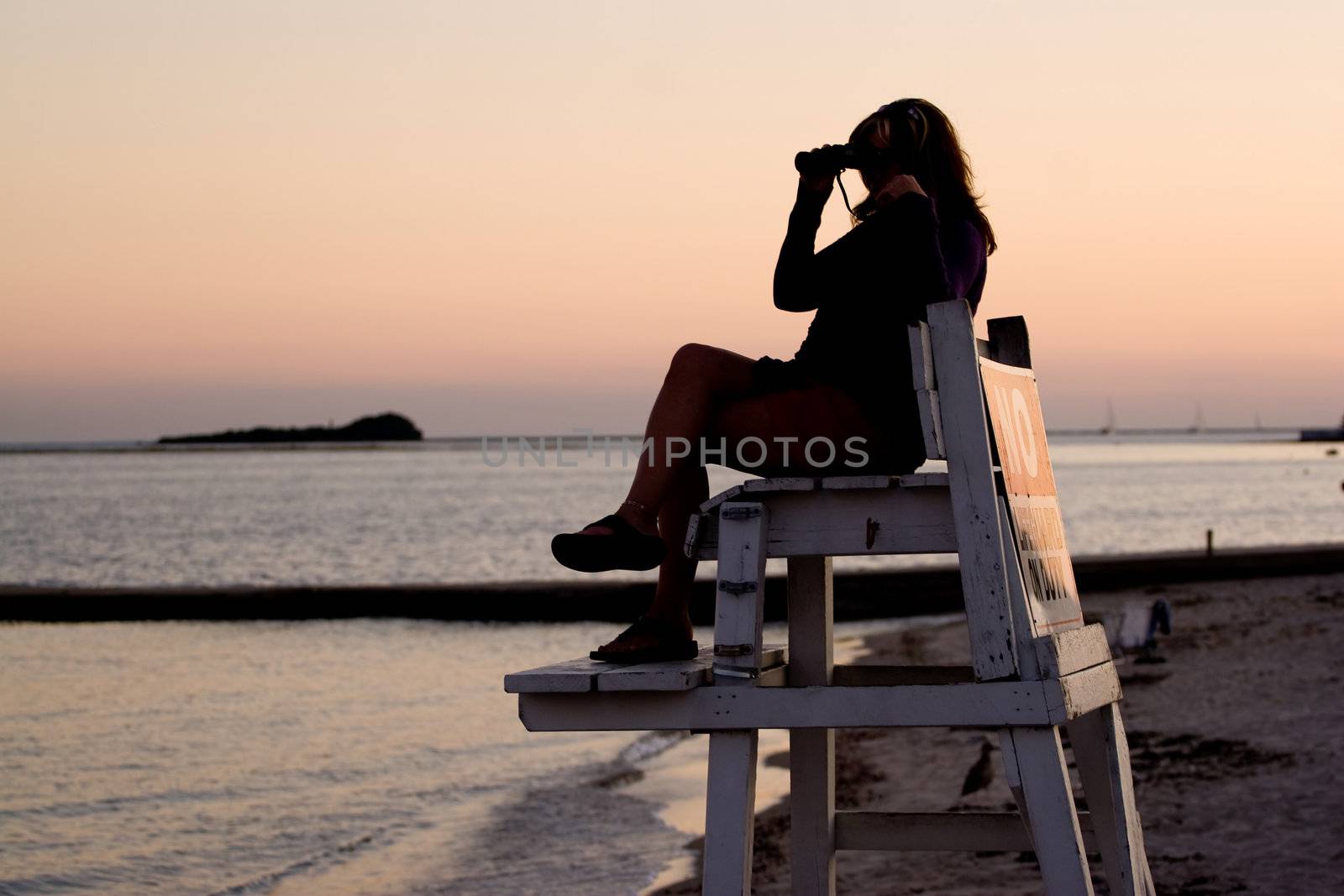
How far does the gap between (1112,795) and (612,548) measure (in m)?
1.56

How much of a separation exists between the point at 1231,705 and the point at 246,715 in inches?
367

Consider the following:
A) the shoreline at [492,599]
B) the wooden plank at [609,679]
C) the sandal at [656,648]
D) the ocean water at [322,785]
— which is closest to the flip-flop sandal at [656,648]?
the sandal at [656,648]

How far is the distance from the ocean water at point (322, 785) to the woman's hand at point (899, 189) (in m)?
5.37

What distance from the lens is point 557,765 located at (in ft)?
39.0

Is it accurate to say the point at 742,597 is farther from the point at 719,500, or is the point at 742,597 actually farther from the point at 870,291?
the point at 870,291

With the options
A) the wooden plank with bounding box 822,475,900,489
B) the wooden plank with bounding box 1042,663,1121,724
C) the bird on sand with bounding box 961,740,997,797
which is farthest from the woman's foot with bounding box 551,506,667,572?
the bird on sand with bounding box 961,740,997,797

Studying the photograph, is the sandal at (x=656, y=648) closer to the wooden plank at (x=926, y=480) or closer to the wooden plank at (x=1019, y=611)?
the wooden plank at (x=926, y=480)

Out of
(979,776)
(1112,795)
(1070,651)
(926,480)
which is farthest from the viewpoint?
(979,776)

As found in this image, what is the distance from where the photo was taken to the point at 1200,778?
28.0 feet

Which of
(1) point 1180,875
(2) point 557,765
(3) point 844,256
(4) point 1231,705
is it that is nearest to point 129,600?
(2) point 557,765

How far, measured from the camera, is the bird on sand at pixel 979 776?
9.52m

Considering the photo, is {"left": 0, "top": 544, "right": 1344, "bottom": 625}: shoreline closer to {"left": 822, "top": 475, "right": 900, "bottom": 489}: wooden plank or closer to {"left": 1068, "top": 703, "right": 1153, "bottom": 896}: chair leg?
{"left": 1068, "top": 703, "right": 1153, "bottom": 896}: chair leg

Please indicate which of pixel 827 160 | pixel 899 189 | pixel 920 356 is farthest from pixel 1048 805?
pixel 827 160

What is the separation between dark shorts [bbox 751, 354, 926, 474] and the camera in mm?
3449
